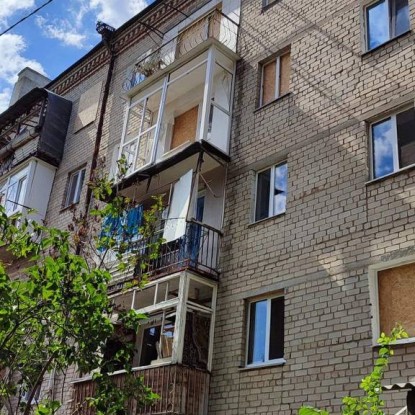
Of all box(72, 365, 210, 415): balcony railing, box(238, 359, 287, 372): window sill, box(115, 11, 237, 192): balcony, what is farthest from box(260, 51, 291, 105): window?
box(72, 365, 210, 415): balcony railing

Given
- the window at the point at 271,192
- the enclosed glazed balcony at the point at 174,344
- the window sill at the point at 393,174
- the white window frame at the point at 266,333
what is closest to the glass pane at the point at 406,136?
the window sill at the point at 393,174

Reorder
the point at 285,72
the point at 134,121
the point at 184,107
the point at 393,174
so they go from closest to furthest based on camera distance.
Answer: the point at 393,174 → the point at 285,72 → the point at 184,107 → the point at 134,121

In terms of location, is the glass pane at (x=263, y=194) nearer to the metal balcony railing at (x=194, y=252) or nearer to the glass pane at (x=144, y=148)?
the metal balcony railing at (x=194, y=252)

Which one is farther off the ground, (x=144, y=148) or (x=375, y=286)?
(x=144, y=148)

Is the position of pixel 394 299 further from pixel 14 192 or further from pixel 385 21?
pixel 14 192

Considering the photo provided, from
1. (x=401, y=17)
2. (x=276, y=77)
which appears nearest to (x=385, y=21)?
(x=401, y=17)

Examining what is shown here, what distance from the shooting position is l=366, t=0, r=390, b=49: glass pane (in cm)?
1149

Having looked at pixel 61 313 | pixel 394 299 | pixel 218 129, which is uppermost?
pixel 218 129

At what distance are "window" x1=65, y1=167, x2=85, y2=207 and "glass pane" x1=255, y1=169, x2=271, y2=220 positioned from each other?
22.5 ft

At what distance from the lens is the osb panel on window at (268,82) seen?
1324 cm

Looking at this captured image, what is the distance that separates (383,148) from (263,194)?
2646 mm

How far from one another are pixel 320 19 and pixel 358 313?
20.6ft

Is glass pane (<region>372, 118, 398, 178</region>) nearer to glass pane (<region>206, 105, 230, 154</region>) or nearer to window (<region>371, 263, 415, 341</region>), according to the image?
window (<region>371, 263, 415, 341</region>)

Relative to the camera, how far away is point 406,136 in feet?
33.5
